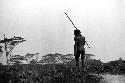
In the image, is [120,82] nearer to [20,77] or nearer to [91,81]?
[91,81]

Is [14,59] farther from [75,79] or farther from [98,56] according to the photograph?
[98,56]

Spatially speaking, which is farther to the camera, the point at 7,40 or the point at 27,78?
the point at 7,40

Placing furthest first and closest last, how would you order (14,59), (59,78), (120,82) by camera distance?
(14,59)
(59,78)
(120,82)

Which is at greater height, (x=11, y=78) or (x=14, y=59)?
(x=11, y=78)

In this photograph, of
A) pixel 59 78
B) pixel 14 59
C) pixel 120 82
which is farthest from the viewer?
pixel 14 59

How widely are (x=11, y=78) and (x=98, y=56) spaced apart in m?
193

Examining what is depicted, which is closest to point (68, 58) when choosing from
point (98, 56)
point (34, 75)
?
point (34, 75)

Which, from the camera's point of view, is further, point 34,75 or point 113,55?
point 113,55

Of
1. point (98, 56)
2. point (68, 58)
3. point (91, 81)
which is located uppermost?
point (91, 81)

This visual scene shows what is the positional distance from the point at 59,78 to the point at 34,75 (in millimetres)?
1141

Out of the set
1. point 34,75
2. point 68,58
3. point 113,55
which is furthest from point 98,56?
point 34,75

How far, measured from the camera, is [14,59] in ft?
226

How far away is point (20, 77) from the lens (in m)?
10.3

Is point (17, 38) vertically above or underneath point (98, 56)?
above
